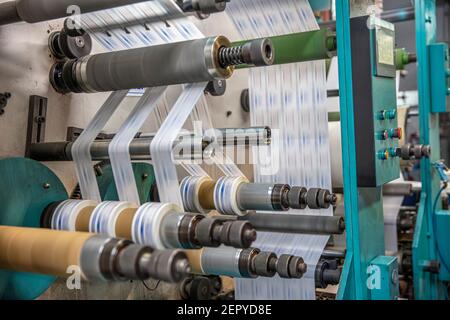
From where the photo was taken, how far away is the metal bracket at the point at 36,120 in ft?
3.23

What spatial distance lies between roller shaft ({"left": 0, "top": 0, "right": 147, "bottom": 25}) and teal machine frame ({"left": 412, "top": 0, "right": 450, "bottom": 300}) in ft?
4.99

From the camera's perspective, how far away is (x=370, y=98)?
3.73ft

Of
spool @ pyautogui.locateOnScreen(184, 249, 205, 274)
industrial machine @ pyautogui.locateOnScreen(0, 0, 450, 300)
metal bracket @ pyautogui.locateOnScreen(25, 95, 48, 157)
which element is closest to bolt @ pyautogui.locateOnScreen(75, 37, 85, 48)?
industrial machine @ pyautogui.locateOnScreen(0, 0, 450, 300)

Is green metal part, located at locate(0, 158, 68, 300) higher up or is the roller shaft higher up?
the roller shaft

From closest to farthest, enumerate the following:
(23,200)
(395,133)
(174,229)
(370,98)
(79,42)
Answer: (174,229) < (23,200) < (79,42) < (370,98) < (395,133)

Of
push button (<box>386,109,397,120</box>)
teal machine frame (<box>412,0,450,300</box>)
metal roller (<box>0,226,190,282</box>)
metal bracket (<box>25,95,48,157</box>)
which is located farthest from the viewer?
teal machine frame (<box>412,0,450,300</box>)

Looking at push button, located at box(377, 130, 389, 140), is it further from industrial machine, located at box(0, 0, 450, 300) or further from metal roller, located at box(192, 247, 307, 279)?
metal roller, located at box(192, 247, 307, 279)

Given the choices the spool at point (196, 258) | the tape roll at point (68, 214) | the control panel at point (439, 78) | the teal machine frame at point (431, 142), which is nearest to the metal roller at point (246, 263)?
the spool at point (196, 258)

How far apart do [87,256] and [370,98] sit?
796 millimetres

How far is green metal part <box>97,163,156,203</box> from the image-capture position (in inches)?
39.4

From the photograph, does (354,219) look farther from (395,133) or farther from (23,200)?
(23,200)

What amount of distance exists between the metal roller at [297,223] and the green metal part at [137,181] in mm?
374

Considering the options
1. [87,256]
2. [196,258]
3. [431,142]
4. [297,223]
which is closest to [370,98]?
[297,223]

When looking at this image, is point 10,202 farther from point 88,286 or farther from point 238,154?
point 238,154
